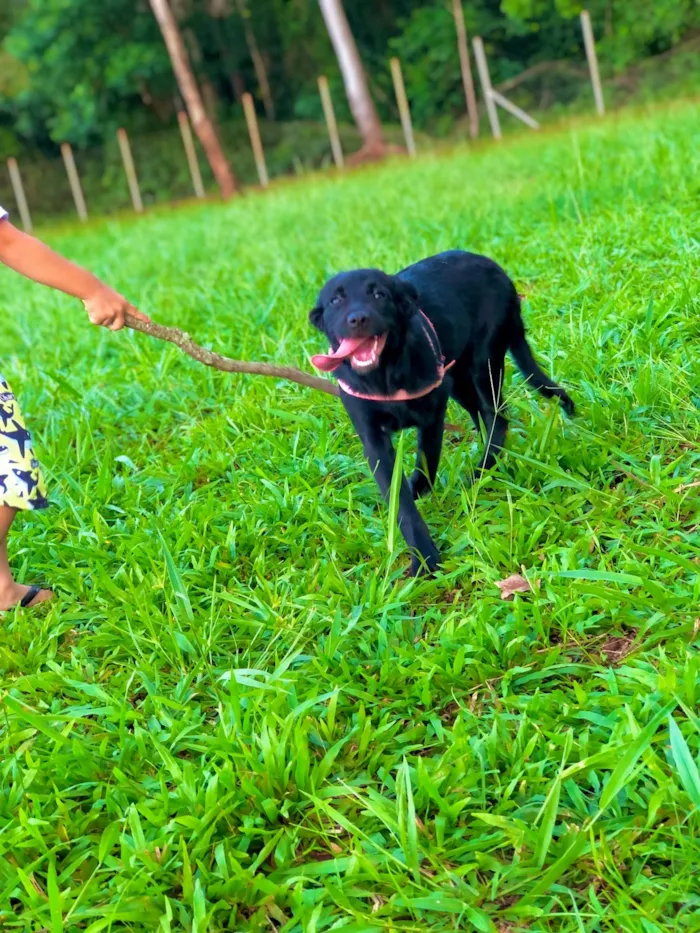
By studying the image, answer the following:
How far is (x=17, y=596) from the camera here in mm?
2928

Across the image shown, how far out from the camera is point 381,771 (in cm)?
201

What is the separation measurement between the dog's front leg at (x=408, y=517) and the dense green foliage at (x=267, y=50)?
25794mm

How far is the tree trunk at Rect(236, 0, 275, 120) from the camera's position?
32.9 m

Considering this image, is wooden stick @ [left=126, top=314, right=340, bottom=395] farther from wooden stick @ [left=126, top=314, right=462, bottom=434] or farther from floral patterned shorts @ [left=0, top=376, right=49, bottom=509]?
floral patterned shorts @ [left=0, top=376, right=49, bottom=509]

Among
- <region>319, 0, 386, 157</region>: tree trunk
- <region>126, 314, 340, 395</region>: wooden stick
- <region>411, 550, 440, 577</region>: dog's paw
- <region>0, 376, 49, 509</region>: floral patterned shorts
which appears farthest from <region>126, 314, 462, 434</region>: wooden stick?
<region>319, 0, 386, 157</region>: tree trunk

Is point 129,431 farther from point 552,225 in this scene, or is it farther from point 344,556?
point 552,225

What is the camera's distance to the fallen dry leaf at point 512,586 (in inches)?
98.4

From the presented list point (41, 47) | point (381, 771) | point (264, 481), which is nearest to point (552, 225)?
point (264, 481)

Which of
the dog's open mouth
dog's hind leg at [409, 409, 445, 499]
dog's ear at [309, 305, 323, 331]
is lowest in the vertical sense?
dog's hind leg at [409, 409, 445, 499]

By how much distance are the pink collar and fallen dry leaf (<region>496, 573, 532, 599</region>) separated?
2.20 feet

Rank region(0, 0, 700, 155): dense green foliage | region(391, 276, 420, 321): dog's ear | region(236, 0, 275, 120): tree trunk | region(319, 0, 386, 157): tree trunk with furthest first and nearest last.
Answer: region(236, 0, 275, 120): tree trunk < region(0, 0, 700, 155): dense green foliage < region(319, 0, 386, 157): tree trunk < region(391, 276, 420, 321): dog's ear

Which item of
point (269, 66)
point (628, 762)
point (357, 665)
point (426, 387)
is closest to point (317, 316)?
point (426, 387)

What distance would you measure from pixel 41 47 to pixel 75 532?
1200 inches

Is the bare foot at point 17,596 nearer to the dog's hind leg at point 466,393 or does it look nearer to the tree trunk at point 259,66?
the dog's hind leg at point 466,393
